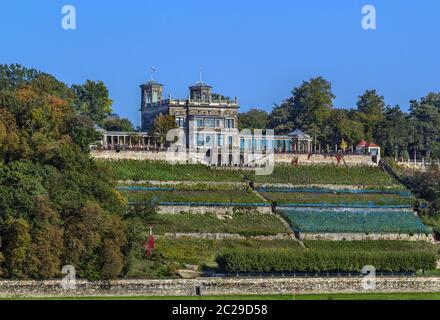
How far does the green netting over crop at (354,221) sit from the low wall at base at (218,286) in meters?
12.8

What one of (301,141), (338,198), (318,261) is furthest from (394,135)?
(318,261)

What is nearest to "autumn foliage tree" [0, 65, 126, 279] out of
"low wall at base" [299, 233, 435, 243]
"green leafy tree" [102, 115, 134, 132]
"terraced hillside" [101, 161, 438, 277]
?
"terraced hillside" [101, 161, 438, 277]

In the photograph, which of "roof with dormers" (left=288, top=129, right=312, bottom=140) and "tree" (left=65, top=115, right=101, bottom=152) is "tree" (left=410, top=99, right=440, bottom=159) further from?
"tree" (left=65, top=115, right=101, bottom=152)

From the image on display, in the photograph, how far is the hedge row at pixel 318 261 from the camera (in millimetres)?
79750

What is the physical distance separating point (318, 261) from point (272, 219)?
547 inches

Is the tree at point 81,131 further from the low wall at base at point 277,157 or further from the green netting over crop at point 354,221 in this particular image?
the green netting over crop at point 354,221

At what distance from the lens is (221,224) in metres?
92.9

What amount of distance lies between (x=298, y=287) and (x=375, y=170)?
3573cm

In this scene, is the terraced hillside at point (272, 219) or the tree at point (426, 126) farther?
the tree at point (426, 126)

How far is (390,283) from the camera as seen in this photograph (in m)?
80.4

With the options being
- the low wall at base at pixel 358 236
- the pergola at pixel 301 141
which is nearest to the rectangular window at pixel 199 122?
the pergola at pixel 301 141

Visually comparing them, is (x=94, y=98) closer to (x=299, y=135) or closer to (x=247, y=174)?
(x=299, y=135)

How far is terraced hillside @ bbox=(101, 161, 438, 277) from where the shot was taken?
8144 centimetres
